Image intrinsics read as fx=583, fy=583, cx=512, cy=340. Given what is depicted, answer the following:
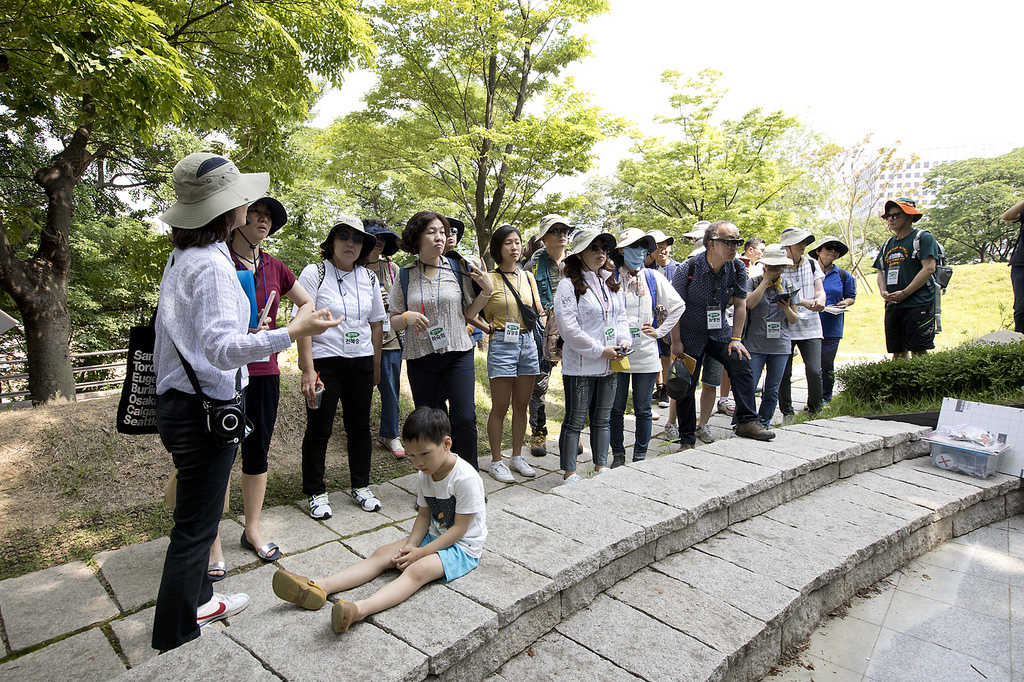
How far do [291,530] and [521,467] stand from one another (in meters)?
1.83

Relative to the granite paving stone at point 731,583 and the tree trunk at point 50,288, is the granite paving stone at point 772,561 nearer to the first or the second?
the granite paving stone at point 731,583

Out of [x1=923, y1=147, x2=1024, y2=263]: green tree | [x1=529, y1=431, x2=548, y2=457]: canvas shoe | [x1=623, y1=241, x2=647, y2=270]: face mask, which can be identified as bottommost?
[x1=529, y1=431, x2=548, y2=457]: canvas shoe

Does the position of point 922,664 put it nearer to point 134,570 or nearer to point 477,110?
point 134,570

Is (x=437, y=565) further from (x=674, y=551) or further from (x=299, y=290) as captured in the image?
(x=299, y=290)

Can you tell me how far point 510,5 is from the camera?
38.0ft

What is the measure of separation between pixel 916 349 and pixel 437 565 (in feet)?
18.9

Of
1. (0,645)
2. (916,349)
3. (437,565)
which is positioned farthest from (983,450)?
(0,645)

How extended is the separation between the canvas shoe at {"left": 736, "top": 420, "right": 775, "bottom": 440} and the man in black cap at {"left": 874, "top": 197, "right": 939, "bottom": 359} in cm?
255

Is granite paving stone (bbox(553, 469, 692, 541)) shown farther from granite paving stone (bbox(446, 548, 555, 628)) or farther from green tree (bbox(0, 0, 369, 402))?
green tree (bbox(0, 0, 369, 402))

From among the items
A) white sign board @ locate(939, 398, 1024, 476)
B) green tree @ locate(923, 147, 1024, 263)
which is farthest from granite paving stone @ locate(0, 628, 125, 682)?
green tree @ locate(923, 147, 1024, 263)

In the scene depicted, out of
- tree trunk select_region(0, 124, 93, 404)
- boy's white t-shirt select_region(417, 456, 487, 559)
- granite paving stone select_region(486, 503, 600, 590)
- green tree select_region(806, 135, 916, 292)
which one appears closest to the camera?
granite paving stone select_region(486, 503, 600, 590)

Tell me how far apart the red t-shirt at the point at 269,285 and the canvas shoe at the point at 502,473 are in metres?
1.99

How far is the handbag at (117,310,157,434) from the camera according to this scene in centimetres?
233

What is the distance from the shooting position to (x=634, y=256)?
464 centimetres
